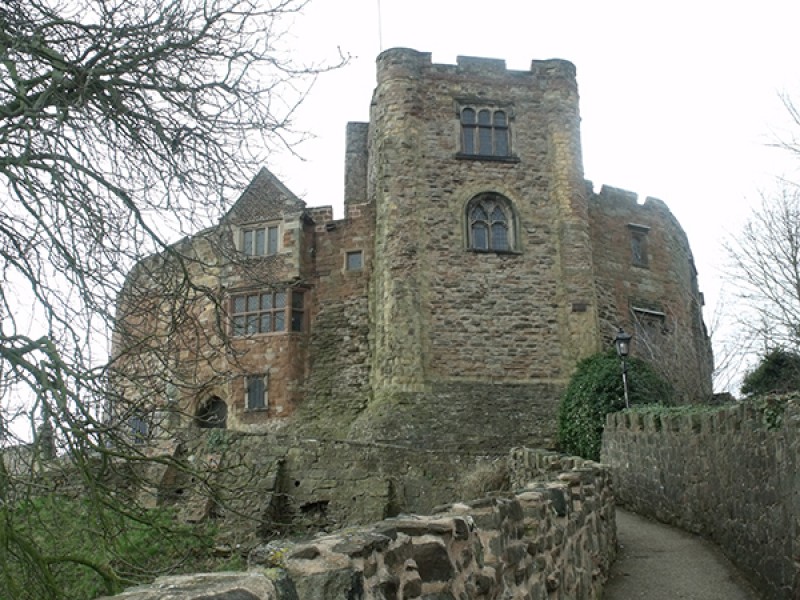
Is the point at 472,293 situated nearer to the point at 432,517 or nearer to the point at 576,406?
the point at 576,406

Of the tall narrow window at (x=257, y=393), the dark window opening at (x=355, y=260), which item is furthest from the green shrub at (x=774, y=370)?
the tall narrow window at (x=257, y=393)

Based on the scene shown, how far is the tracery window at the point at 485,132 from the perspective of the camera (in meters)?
24.4

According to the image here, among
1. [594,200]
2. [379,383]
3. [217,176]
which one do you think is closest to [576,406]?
[379,383]

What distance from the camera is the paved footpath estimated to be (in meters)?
8.34

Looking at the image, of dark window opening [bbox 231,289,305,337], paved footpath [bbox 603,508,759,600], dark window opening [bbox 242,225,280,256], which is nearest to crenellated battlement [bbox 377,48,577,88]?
dark window opening [bbox 242,225,280,256]

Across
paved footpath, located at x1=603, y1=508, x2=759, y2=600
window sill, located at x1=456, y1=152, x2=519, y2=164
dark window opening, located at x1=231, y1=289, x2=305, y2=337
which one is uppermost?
window sill, located at x1=456, y1=152, x2=519, y2=164

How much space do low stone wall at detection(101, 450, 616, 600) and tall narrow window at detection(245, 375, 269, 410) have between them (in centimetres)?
1717

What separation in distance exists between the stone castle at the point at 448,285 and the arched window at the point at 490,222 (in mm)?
45

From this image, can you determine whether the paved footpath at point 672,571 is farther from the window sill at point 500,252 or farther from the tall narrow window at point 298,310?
the tall narrow window at point 298,310

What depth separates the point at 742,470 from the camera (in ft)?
30.5

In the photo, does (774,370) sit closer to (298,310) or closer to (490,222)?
(490,222)

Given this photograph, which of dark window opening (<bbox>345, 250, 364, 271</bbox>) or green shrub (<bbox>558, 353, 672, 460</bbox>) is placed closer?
green shrub (<bbox>558, 353, 672, 460</bbox>)

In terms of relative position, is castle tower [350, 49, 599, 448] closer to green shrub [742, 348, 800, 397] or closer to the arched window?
the arched window

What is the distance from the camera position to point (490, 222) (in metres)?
23.9
